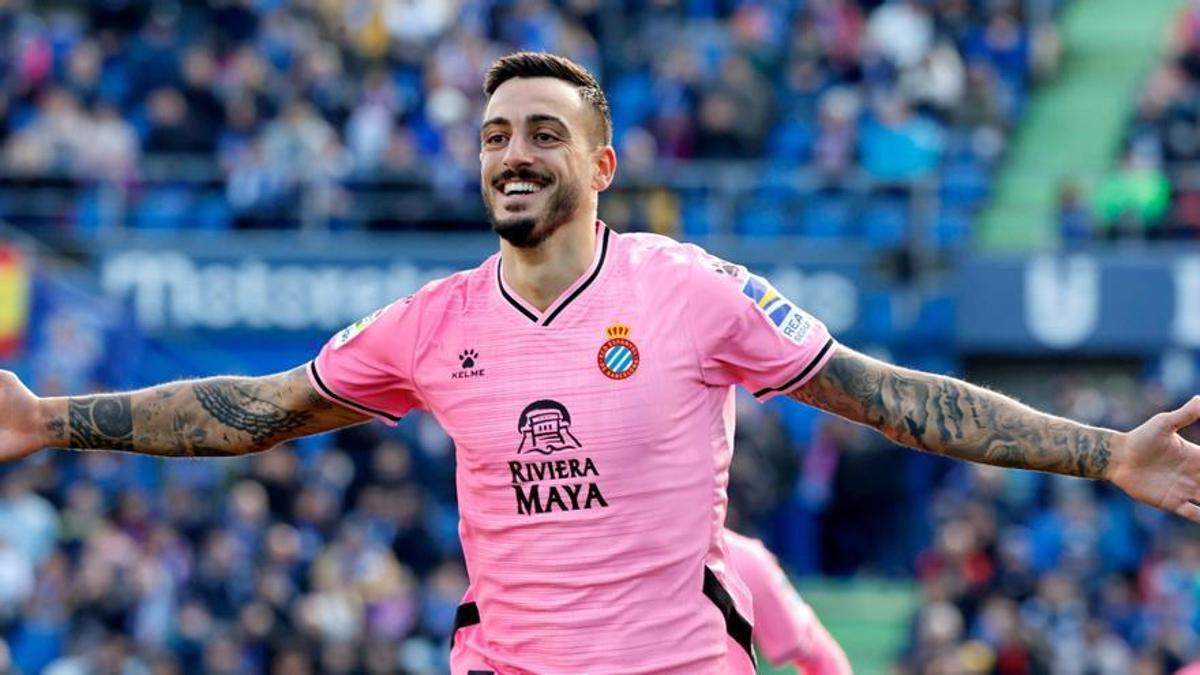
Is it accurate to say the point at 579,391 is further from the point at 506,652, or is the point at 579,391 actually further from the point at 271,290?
the point at 271,290

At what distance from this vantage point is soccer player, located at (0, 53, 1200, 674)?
593 centimetres

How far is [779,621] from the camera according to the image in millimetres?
8570

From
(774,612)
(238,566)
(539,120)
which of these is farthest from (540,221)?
(238,566)

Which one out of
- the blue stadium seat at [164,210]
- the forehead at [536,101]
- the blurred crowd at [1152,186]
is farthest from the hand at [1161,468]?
the blue stadium seat at [164,210]

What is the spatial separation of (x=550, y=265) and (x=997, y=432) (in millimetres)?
1138

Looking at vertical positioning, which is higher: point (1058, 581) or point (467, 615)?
point (467, 615)

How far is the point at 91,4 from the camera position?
2133cm

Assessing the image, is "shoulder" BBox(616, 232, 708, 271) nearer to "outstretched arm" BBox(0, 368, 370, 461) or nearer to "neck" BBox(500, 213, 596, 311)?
"neck" BBox(500, 213, 596, 311)

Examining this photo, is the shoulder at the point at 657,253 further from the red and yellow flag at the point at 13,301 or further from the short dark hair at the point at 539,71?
the red and yellow flag at the point at 13,301

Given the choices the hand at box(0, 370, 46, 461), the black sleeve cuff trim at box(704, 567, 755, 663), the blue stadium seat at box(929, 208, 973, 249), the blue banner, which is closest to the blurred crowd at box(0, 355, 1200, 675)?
the blue banner

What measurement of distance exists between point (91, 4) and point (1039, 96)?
8189 millimetres

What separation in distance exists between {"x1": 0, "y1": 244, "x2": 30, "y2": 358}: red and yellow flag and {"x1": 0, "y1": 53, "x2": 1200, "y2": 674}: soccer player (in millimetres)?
12289

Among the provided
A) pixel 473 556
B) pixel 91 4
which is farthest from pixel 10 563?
pixel 473 556

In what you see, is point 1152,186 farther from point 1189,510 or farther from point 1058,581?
point 1189,510
